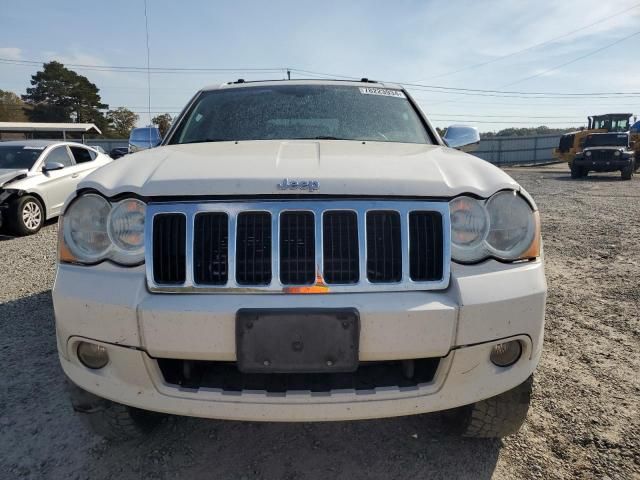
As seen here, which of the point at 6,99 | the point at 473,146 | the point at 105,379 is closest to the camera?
the point at 105,379

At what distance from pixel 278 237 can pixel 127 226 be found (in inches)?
23.7

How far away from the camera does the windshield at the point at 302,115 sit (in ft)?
9.23

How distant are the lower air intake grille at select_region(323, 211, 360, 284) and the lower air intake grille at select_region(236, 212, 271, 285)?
217 millimetres

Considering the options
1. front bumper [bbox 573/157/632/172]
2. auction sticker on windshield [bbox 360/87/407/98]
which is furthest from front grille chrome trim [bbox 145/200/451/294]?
front bumper [bbox 573/157/632/172]

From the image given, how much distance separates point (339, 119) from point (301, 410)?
195 centimetres

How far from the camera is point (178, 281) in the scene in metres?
1.67

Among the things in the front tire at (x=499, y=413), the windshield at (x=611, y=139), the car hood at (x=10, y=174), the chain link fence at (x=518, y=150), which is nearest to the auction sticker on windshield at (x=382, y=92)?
the front tire at (x=499, y=413)

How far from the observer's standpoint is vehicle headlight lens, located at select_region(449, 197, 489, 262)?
174 centimetres

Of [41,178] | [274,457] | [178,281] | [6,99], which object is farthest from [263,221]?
[6,99]

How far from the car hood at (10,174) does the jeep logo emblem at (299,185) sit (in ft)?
24.0

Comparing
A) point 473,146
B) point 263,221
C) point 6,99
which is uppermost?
point 6,99

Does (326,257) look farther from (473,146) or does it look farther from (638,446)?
(473,146)

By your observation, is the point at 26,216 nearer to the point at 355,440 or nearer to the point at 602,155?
the point at 355,440

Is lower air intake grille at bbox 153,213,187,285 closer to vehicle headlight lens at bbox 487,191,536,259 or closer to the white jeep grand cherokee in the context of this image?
the white jeep grand cherokee
